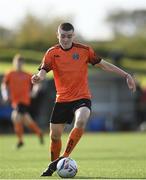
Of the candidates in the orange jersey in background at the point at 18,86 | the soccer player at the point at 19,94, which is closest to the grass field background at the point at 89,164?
the soccer player at the point at 19,94

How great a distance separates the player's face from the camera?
12.9m

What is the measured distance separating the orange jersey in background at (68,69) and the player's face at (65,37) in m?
0.14

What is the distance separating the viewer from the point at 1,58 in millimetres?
75750

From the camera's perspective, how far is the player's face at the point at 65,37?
42.4ft

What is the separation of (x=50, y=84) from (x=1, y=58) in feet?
115

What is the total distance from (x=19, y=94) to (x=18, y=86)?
51 centimetres

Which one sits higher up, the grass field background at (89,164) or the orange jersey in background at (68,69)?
the orange jersey in background at (68,69)

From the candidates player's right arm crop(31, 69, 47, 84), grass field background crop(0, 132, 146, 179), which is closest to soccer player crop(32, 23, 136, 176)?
player's right arm crop(31, 69, 47, 84)

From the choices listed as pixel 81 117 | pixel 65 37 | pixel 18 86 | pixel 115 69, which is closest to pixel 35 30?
pixel 18 86

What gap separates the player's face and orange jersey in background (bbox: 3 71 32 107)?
1072 cm

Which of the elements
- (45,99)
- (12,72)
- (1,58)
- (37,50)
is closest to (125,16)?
(37,50)

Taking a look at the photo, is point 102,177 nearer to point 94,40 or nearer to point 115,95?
point 115,95

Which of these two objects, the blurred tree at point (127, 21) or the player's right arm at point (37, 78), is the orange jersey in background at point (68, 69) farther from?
the blurred tree at point (127, 21)

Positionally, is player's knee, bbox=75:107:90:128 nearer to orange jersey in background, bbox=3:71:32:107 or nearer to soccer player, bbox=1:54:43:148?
soccer player, bbox=1:54:43:148
